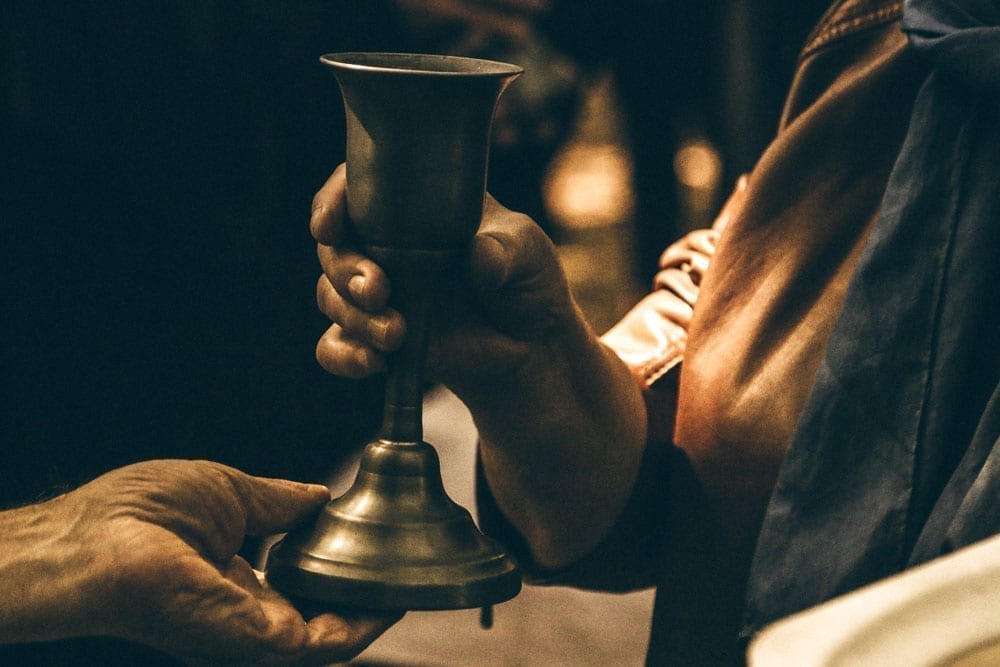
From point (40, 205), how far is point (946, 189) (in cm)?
144

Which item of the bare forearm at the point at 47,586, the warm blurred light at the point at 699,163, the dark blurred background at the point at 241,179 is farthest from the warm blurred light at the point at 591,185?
the bare forearm at the point at 47,586

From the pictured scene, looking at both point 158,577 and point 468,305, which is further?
point 468,305

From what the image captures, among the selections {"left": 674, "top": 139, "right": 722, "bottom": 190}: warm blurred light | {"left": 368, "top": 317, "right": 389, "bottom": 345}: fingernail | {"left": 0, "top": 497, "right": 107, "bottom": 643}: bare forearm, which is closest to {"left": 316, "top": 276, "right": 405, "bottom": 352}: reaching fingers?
{"left": 368, "top": 317, "right": 389, "bottom": 345}: fingernail

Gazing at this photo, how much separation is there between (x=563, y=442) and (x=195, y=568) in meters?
0.51

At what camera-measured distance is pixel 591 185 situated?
3.69 m

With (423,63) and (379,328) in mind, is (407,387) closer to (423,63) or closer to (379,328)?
(379,328)

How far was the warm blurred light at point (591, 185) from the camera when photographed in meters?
3.68

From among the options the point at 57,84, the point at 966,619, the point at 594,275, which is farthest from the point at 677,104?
the point at 966,619

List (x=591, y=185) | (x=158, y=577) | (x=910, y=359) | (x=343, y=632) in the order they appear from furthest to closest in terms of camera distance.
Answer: (x=591, y=185) → (x=910, y=359) → (x=343, y=632) → (x=158, y=577)

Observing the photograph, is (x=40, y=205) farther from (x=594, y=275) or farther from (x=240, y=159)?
(x=594, y=275)

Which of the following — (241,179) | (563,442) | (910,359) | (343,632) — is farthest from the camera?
(241,179)

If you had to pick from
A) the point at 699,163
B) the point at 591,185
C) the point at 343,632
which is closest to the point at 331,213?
the point at 343,632

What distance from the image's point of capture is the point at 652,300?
149 centimetres

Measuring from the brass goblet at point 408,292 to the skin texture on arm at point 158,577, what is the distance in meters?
0.04
